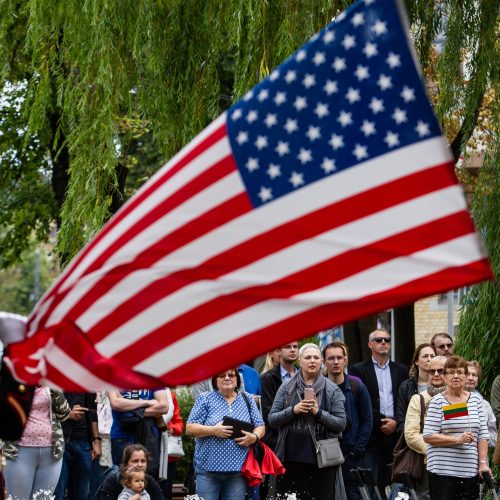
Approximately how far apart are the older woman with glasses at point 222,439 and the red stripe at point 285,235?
8034 mm

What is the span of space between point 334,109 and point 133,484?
7.95 meters

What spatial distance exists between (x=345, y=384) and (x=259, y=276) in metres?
9.33

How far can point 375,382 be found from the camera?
15227 millimetres

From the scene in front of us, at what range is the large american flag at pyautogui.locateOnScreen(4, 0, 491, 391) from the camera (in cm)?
516

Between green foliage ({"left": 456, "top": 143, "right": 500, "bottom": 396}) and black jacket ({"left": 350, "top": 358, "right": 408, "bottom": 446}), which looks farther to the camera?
green foliage ({"left": 456, "top": 143, "right": 500, "bottom": 396})

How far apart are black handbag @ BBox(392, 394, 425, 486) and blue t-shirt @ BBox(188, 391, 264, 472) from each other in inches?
52.1

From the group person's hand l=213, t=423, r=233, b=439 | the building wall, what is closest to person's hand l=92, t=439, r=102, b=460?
person's hand l=213, t=423, r=233, b=439

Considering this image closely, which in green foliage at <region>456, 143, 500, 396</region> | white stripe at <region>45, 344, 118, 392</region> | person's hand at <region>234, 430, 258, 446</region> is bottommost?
white stripe at <region>45, 344, 118, 392</region>

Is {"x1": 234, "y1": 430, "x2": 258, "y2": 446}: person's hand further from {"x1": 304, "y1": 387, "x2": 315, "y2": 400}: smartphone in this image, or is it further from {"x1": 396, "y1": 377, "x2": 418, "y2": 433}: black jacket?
{"x1": 396, "y1": 377, "x2": 418, "y2": 433}: black jacket

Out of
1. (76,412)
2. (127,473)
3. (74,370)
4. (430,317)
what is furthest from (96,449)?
(430,317)

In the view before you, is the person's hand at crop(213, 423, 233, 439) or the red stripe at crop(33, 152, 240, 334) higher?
the person's hand at crop(213, 423, 233, 439)

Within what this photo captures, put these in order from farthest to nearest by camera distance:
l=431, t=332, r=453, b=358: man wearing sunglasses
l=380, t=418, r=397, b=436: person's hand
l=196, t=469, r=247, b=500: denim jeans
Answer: l=431, t=332, r=453, b=358: man wearing sunglasses, l=380, t=418, r=397, b=436: person's hand, l=196, t=469, r=247, b=500: denim jeans

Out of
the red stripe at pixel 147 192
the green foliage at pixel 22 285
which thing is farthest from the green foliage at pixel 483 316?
the green foliage at pixel 22 285

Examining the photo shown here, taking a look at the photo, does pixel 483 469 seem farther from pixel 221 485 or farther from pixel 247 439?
pixel 221 485
